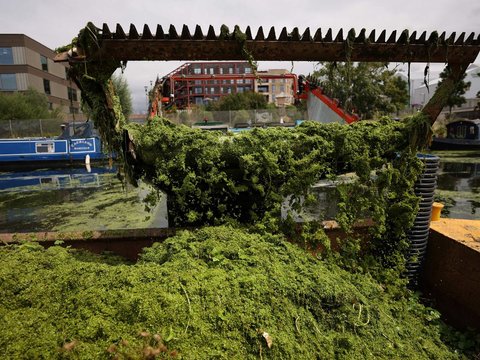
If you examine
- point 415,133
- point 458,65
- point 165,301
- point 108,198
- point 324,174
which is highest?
point 458,65

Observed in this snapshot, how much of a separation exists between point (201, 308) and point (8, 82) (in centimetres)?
4589

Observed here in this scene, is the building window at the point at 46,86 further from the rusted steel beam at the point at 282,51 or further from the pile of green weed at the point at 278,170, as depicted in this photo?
the rusted steel beam at the point at 282,51

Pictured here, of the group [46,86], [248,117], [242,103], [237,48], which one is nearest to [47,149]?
[248,117]

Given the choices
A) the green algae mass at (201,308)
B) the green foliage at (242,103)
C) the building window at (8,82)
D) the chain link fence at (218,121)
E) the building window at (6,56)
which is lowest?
the green algae mass at (201,308)

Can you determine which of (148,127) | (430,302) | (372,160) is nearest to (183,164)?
(148,127)

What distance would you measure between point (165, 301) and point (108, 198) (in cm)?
788

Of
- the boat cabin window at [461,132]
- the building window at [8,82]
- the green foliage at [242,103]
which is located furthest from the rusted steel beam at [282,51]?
the green foliage at [242,103]

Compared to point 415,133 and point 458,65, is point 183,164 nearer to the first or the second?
point 415,133

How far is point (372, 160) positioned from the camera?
3553 millimetres

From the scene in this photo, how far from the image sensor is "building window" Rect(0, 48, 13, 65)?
37125mm

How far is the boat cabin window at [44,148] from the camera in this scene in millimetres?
16234

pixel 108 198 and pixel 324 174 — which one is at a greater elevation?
pixel 324 174

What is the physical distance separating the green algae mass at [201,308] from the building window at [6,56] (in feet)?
146

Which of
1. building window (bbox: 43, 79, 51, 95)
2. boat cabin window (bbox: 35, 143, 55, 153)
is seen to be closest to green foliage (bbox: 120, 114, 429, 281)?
boat cabin window (bbox: 35, 143, 55, 153)
